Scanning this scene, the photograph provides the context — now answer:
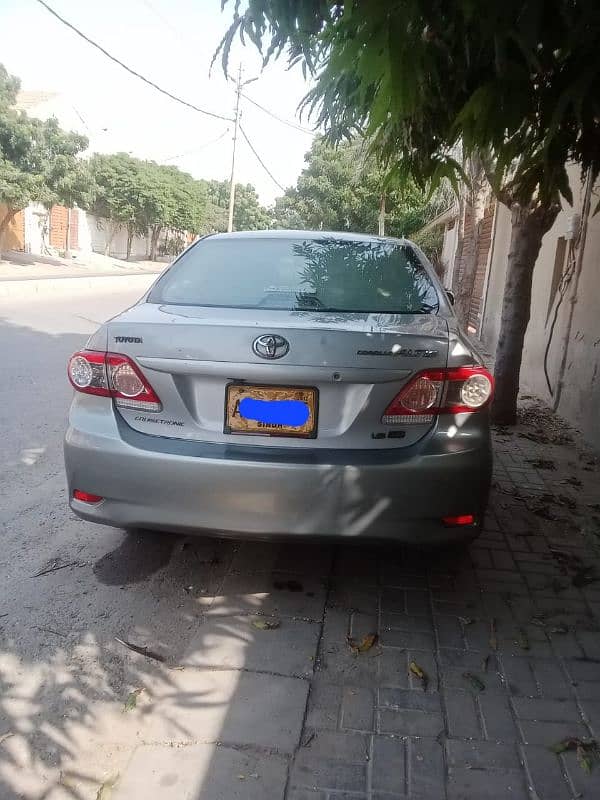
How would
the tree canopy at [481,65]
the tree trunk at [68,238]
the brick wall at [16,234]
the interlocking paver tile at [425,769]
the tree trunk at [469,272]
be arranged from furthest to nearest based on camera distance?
1. the tree trunk at [68,238]
2. the brick wall at [16,234]
3. the tree trunk at [469,272]
4. the interlocking paver tile at [425,769]
5. the tree canopy at [481,65]

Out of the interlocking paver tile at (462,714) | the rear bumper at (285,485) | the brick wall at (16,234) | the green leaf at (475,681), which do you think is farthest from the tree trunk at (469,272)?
the brick wall at (16,234)

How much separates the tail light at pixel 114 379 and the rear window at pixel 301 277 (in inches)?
24.3

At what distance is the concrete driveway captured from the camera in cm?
202

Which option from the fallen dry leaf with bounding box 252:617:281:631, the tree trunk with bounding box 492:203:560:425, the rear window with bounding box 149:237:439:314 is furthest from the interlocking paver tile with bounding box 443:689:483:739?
the tree trunk with bounding box 492:203:560:425

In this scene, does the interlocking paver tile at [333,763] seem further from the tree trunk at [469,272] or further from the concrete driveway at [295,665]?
the tree trunk at [469,272]

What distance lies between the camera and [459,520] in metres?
2.68

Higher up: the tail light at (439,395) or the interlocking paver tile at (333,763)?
the tail light at (439,395)

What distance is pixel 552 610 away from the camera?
2.99 metres

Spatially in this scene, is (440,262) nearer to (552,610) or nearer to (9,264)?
(9,264)

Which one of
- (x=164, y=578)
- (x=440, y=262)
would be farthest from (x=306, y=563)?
(x=440, y=262)

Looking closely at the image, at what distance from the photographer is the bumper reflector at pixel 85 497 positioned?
2.73 metres

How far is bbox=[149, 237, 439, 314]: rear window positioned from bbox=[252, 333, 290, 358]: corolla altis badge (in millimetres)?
521

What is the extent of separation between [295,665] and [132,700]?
2.00ft

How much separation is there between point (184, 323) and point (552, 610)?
2060mm
